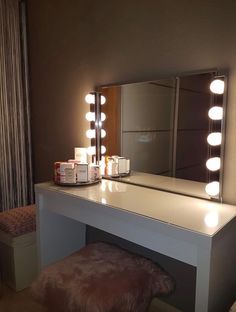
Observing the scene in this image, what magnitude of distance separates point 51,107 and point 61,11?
71cm

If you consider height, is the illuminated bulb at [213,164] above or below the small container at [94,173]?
above

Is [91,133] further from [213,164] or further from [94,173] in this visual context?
[213,164]

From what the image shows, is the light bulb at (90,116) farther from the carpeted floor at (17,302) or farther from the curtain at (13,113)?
the carpeted floor at (17,302)

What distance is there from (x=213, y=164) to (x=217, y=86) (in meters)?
0.37

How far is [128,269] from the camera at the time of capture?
1.19 metres

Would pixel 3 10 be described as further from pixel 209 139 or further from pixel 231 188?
pixel 231 188

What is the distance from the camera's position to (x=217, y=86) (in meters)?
1.21

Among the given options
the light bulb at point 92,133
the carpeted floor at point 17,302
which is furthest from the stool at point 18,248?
the light bulb at point 92,133

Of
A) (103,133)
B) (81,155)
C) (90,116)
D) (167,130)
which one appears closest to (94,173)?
(81,155)

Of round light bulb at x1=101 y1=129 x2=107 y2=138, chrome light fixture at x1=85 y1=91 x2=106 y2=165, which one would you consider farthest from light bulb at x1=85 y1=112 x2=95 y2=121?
round light bulb at x1=101 y1=129 x2=107 y2=138

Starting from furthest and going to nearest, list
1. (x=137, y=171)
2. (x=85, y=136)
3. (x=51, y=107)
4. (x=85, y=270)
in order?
(x=51, y=107), (x=85, y=136), (x=137, y=171), (x=85, y=270)

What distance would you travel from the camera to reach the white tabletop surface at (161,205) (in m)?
1.00

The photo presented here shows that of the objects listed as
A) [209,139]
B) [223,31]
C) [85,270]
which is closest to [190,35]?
[223,31]

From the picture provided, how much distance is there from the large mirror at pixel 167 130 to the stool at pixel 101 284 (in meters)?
0.44
